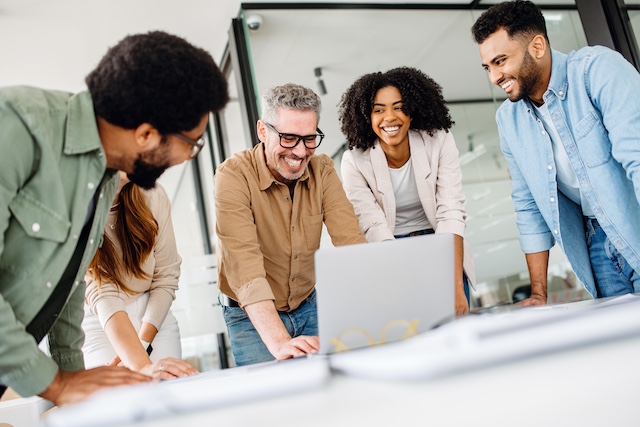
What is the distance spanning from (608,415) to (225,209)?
4.37ft

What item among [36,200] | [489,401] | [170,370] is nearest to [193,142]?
[36,200]

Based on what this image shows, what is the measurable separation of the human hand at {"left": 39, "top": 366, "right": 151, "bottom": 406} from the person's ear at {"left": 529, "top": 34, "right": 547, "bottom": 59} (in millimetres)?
1592

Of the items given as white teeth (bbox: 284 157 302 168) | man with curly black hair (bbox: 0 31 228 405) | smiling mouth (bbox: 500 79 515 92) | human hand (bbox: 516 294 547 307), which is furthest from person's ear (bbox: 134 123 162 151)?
smiling mouth (bbox: 500 79 515 92)

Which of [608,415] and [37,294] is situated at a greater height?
[37,294]

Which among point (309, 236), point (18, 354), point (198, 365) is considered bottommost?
point (198, 365)

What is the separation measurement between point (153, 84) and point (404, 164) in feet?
4.18

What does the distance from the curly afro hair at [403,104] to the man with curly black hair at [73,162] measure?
1081 millimetres

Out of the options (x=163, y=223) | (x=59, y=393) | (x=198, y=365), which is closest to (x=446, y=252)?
(x=59, y=393)

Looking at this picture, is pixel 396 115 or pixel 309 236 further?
pixel 396 115

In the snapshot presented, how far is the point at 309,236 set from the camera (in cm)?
196

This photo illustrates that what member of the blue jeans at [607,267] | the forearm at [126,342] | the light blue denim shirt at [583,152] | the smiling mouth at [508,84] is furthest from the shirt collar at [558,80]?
the forearm at [126,342]

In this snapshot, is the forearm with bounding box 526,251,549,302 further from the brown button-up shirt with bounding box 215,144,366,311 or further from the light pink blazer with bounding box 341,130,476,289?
the brown button-up shirt with bounding box 215,144,366,311

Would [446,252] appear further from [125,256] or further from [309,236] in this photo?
[125,256]

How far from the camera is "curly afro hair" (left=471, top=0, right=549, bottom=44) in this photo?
190 centimetres
